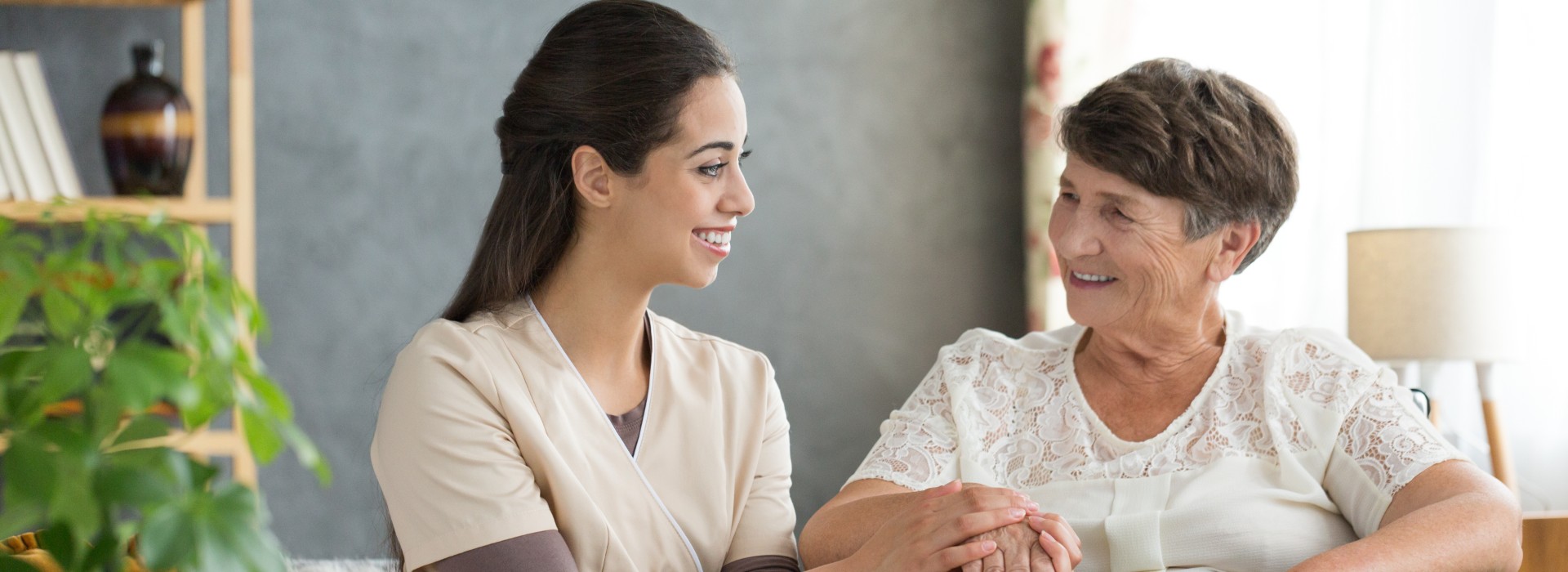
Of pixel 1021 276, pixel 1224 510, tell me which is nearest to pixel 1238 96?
pixel 1224 510

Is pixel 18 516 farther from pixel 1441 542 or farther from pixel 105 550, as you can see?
pixel 1441 542

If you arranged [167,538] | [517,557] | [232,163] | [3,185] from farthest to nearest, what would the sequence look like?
[232,163] < [3,185] < [517,557] < [167,538]

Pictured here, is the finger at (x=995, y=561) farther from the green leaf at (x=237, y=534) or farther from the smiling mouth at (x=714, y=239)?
the green leaf at (x=237, y=534)

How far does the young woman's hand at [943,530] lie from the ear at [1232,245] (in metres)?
0.45

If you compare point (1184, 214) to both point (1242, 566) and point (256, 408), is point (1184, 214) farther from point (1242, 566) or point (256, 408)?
point (256, 408)

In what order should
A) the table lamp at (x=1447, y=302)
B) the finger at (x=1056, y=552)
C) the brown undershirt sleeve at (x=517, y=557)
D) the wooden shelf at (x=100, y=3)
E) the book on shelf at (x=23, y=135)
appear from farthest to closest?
the wooden shelf at (x=100, y=3) → the book on shelf at (x=23, y=135) → the table lamp at (x=1447, y=302) → the finger at (x=1056, y=552) → the brown undershirt sleeve at (x=517, y=557)

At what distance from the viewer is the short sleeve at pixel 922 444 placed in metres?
1.71

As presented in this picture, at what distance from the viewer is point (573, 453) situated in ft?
4.93

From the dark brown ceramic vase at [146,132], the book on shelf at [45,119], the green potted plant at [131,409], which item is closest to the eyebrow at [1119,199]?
the green potted plant at [131,409]

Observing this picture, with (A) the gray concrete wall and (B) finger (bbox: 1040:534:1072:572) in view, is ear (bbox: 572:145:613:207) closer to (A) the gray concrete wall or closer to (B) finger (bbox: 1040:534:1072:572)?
(B) finger (bbox: 1040:534:1072:572)

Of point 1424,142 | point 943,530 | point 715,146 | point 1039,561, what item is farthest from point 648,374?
point 1424,142

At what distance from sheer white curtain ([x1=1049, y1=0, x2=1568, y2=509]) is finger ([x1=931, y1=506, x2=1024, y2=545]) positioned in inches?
51.5

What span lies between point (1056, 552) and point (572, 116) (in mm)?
777

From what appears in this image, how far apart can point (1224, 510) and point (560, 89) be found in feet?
3.15
